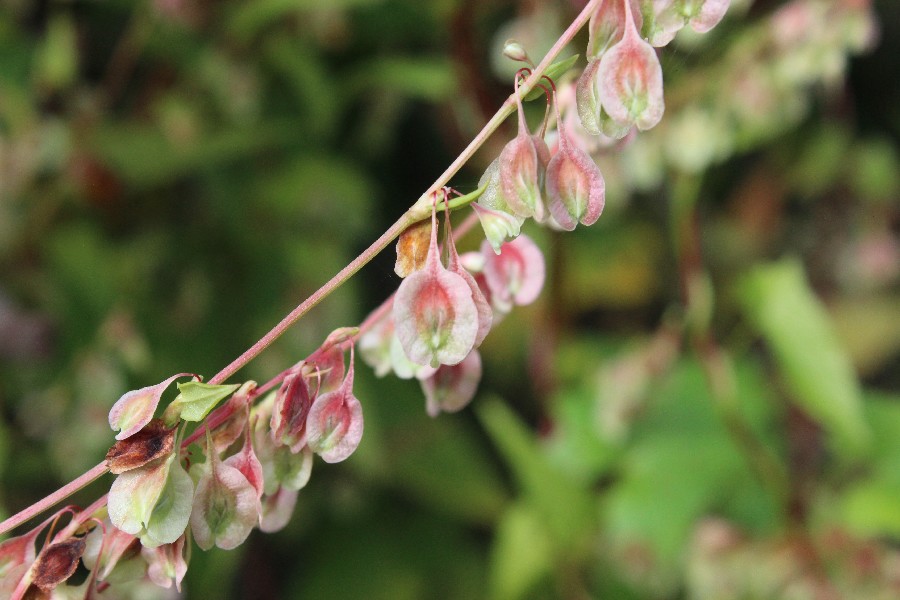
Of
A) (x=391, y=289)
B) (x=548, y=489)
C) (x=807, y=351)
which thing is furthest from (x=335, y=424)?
(x=391, y=289)

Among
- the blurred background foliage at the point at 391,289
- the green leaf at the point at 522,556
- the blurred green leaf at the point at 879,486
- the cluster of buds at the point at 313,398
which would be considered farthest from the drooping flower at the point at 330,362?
the blurred green leaf at the point at 879,486

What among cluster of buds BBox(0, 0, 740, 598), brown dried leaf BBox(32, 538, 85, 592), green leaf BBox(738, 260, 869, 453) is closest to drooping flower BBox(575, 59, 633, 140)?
cluster of buds BBox(0, 0, 740, 598)

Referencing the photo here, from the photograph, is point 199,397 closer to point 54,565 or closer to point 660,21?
point 54,565

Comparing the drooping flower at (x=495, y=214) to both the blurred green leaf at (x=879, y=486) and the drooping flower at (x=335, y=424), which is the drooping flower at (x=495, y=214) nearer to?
the drooping flower at (x=335, y=424)

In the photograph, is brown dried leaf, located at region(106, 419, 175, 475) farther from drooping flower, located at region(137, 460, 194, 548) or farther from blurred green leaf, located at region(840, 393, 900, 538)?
blurred green leaf, located at region(840, 393, 900, 538)

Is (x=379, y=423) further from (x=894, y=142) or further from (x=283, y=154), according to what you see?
(x=894, y=142)

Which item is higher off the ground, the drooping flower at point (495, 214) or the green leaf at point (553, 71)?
the green leaf at point (553, 71)

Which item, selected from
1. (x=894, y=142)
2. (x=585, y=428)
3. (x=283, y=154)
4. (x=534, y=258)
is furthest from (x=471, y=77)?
(x=894, y=142)
